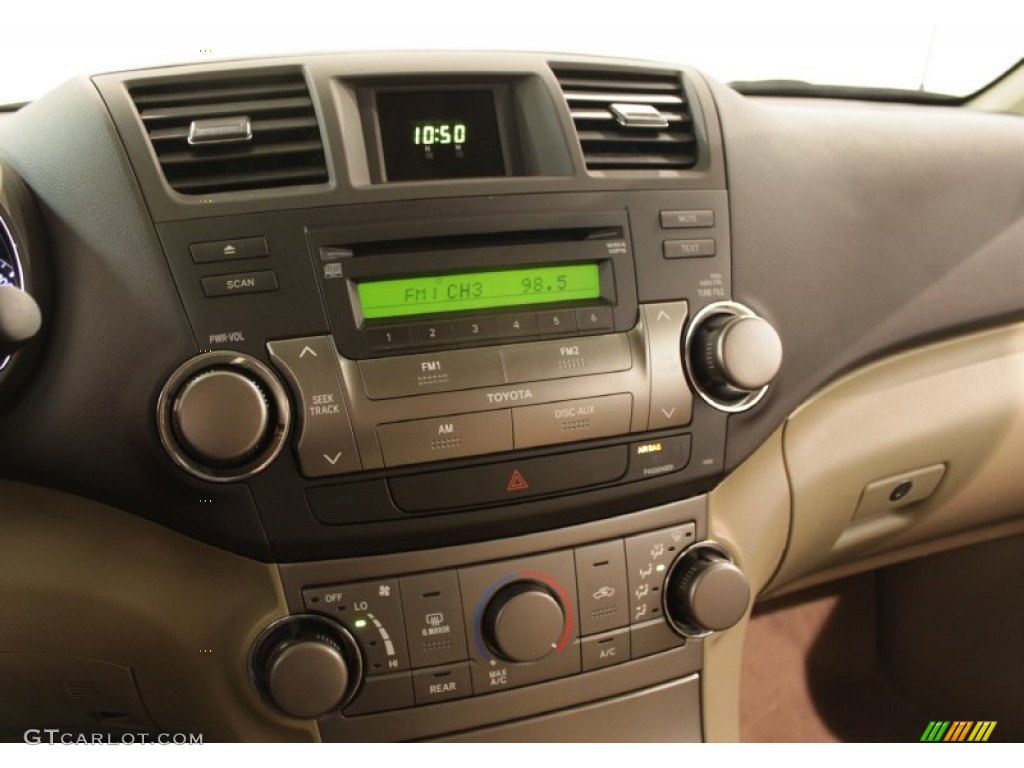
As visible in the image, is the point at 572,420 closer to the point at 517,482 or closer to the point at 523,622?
the point at 517,482

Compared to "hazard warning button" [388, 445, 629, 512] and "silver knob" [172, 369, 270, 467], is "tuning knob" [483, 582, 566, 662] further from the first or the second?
"silver knob" [172, 369, 270, 467]

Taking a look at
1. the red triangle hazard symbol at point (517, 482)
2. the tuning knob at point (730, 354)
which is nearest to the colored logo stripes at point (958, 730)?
the tuning knob at point (730, 354)

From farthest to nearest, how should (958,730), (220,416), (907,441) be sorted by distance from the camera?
(958,730) < (907,441) < (220,416)

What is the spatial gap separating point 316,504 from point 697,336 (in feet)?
1.26

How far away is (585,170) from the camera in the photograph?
2.32 ft

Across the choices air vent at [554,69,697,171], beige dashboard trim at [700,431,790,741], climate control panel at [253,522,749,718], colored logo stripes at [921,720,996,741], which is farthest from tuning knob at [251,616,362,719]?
colored logo stripes at [921,720,996,741]

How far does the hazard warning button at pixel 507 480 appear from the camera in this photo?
2.16ft

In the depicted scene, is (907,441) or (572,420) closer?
(572,420)

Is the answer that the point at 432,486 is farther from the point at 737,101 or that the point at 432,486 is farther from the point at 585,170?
the point at 737,101

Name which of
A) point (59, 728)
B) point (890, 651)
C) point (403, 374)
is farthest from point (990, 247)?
point (59, 728)

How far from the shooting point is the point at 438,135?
707mm

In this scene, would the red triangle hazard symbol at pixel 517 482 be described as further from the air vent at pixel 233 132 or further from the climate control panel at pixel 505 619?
the air vent at pixel 233 132

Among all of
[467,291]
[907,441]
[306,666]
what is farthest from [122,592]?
[907,441]

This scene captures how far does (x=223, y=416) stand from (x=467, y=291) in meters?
0.23
